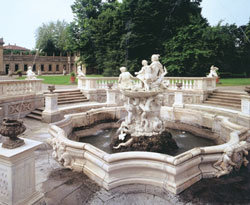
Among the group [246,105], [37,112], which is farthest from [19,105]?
[246,105]

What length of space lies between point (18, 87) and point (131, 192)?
382 inches

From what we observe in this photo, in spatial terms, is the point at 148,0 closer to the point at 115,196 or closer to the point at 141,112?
the point at 141,112

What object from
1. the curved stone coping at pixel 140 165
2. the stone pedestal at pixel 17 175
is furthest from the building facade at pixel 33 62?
the stone pedestal at pixel 17 175

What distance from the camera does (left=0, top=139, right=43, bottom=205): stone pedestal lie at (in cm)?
337

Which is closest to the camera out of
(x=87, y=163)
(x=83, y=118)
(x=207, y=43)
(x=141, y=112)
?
(x=87, y=163)

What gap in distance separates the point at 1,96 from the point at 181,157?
9.53m

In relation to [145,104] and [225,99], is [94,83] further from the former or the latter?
[145,104]

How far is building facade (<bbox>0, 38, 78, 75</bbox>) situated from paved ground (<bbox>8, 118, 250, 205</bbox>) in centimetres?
5618

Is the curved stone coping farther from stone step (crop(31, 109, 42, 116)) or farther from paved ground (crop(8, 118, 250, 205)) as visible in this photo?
stone step (crop(31, 109, 42, 116))

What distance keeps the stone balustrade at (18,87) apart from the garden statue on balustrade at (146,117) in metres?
6.78

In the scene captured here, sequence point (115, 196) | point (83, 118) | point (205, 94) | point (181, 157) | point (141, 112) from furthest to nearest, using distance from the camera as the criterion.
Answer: point (205, 94)
point (83, 118)
point (141, 112)
point (181, 157)
point (115, 196)

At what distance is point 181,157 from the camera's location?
4703 mm

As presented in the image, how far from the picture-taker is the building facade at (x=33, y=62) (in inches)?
2296

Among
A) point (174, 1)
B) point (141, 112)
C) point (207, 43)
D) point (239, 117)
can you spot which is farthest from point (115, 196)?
point (174, 1)
